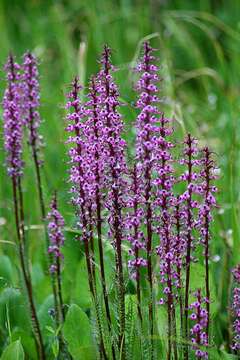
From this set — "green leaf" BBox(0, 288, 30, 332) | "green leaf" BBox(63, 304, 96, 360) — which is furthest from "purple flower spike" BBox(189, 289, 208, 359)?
"green leaf" BBox(0, 288, 30, 332)

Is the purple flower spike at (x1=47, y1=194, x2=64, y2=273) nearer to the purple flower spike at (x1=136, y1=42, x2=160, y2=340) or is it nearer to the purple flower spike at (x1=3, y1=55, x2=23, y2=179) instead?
the purple flower spike at (x1=3, y1=55, x2=23, y2=179)

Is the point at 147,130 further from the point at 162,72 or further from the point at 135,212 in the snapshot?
the point at 162,72

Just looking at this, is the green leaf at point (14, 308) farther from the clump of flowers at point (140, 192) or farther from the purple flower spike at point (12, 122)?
the clump of flowers at point (140, 192)

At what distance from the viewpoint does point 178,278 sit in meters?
2.65

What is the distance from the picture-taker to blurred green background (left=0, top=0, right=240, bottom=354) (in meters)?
4.49

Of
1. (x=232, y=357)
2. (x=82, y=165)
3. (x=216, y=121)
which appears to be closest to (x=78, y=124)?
(x=82, y=165)

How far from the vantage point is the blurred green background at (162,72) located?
4.49 metres

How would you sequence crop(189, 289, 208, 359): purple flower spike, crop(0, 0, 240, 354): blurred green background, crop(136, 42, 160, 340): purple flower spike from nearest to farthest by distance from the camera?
crop(136, 42, 160, 340): purple flower spike
crop(189, 289, 208, 359): purple flower spike
crop(0, 0, 240, 354): blurred green background

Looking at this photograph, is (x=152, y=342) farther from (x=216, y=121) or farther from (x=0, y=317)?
(x=216, y=121)

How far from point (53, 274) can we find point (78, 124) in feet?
3.65

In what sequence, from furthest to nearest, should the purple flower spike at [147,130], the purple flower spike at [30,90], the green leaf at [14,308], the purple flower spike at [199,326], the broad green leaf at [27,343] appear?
1. the green leaf at [14,308]
2. the broad green leaf at [27,343]
3. the purple flower spike at [30,90]
4. the purple flower spike at [199,326]
5. the purple flower spike at [147,130]

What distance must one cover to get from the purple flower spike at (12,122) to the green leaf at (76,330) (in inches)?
28.2

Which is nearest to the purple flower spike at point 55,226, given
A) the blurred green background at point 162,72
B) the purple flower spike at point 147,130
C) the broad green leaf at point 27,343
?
the blurred green background at point 162,72

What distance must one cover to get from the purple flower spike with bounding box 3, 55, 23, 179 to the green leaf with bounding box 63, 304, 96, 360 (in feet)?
2.35
